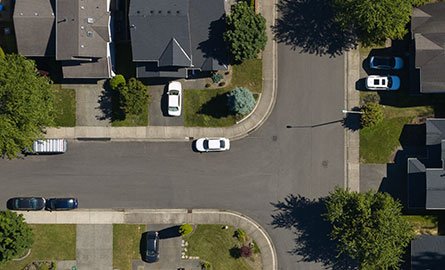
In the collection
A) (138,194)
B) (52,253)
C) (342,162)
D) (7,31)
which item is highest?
(7,31)

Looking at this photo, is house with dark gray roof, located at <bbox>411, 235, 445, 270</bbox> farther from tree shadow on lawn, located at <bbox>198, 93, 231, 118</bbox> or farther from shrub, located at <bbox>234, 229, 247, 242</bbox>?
tree shadow on lawn, located at <bbox>198, 93, 231, 118</bbox>

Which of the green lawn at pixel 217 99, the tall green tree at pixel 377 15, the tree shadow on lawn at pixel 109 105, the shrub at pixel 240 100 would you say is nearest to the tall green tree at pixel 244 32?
the green lawn at pixel 217 99

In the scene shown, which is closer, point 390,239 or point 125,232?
point 390,239

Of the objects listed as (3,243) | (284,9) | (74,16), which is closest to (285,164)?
(284,9)

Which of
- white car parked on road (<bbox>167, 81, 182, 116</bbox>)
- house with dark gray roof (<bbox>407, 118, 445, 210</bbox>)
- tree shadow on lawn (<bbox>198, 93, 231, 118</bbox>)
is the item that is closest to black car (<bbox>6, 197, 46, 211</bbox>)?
white car parked on road (<bbox>167, 81, 182, 116</bbox>)

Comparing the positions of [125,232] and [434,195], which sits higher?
[434,195]

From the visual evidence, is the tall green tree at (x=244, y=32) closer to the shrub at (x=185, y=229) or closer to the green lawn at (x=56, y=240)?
the shrub at (x=185, y=229)

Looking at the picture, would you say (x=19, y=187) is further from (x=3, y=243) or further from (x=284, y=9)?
A: (x=284, y=9)
